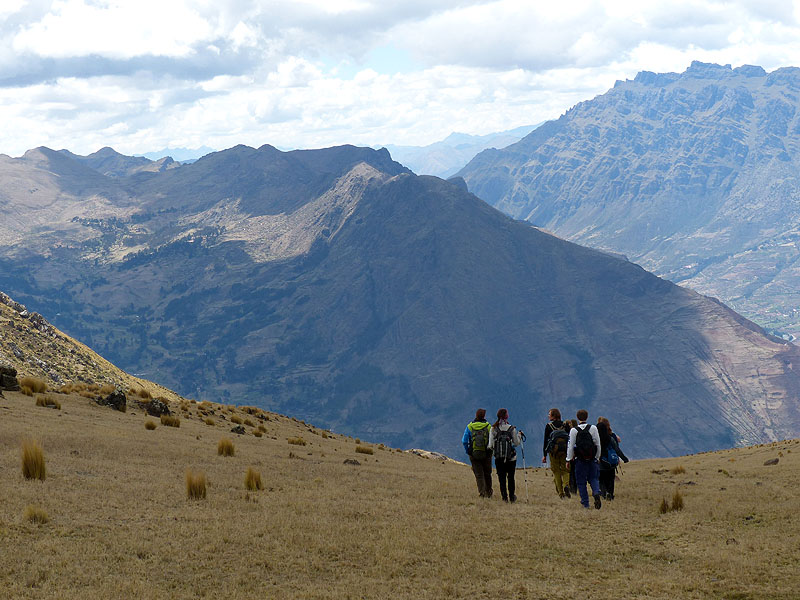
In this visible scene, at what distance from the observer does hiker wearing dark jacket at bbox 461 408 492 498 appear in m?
21.0

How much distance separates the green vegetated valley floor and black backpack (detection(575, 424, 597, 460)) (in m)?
1.55

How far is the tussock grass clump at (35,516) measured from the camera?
1381 cm

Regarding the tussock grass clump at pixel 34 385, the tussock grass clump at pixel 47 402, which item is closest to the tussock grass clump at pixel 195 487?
the tussock grass clump at pixel 47 402

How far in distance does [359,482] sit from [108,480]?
808cm

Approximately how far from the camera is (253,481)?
63.3 ft

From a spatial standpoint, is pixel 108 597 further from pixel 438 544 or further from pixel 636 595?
pixel 636 595

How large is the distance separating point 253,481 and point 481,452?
6893 mm

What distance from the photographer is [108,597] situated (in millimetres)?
10828

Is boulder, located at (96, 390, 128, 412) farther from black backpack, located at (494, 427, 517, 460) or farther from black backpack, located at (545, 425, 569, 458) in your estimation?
black backpack, located at (545, 425, 569, 458)

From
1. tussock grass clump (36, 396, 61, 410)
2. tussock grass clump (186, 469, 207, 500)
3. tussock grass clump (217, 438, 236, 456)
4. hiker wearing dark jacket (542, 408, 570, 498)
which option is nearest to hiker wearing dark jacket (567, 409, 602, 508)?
hiker wearing dark jacket (542, 408, 570, 498)

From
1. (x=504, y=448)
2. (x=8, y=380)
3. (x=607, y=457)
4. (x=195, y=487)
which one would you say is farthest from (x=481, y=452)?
(x=8, y=380)

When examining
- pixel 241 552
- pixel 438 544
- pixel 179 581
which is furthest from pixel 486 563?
pixel 179 581

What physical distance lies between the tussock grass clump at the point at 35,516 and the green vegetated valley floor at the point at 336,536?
0.04 m

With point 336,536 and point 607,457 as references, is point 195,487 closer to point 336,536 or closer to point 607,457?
point 336,536
